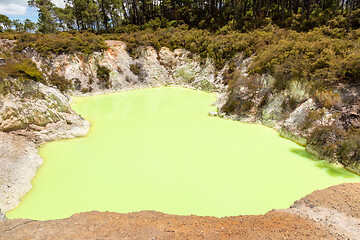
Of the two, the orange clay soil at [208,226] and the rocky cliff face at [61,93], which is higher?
the rocky cliff face at [61,93]

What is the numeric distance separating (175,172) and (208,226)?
3.88m

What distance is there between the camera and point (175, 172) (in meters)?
9.53

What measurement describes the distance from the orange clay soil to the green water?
113 cm

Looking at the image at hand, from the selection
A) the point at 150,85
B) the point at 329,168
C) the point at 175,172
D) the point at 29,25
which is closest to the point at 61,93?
the point at 175,172

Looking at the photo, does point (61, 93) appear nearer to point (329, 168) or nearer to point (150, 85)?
point (150, 85)

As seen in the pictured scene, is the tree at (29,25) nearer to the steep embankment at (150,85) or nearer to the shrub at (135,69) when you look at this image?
the steep embankment at (150,85)

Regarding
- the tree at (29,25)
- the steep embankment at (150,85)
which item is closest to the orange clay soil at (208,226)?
the steep embankment at (150,85)

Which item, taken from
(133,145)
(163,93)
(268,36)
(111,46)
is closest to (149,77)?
(163,93)

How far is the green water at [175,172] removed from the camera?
7734 mm

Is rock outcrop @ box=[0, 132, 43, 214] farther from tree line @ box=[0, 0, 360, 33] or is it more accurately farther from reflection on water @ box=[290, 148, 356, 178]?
tree line @ box=[0, 0, 360, 33]

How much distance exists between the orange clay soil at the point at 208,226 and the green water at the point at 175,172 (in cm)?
113

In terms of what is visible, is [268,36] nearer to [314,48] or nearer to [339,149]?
[314,48]

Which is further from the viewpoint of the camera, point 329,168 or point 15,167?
point 329,168

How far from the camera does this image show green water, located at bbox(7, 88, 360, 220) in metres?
7.73
